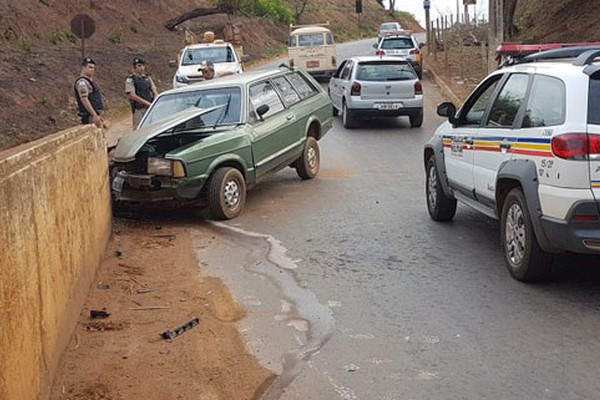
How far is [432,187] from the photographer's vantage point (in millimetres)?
9484

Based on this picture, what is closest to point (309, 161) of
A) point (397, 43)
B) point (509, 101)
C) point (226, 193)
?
point (226, 193)

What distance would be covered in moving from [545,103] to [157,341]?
354 cm

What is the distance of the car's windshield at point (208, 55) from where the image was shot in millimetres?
25031

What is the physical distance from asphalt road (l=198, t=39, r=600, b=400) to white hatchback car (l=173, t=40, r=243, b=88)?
13.7m

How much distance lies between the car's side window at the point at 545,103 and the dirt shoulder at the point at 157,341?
2.83m

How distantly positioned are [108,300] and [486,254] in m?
3.58

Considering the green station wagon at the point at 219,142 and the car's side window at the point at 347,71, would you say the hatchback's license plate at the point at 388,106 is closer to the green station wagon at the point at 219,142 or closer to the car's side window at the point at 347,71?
the car's side window at the point at 347,71

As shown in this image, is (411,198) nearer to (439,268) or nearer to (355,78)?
(439,268)

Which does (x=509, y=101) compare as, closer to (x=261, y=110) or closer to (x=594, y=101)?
(x=594, y=101)

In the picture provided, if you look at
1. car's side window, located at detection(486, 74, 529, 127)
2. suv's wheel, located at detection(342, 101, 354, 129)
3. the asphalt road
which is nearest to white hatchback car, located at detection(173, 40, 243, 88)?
suv's wheel, located at detection(342, 101, 354, 129)

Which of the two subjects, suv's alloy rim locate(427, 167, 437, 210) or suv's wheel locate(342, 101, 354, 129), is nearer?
suv's alloy rim locate(427, 167, 437, 210)

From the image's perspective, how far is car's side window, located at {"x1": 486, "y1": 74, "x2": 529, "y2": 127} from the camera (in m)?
7.03

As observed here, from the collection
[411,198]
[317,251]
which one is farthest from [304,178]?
[317,251]

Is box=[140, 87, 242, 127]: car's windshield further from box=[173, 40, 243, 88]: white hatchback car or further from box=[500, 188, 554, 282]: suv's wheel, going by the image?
box=[173, 40, 243, 88]: white hatchback car
